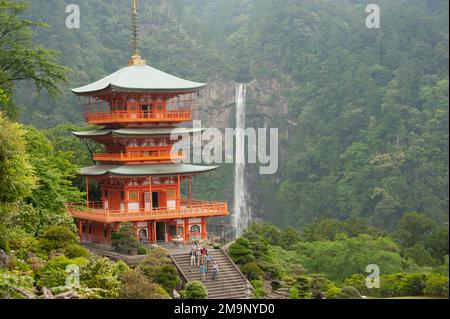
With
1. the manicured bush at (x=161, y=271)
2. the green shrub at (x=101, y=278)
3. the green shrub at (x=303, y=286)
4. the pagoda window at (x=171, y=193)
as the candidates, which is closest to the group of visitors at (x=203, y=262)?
the manicured bush at (x=161, y=271)

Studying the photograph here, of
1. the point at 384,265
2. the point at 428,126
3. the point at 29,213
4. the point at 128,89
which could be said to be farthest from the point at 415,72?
the point at 29,213

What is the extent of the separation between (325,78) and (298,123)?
7004 millimetres

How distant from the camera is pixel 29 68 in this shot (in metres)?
44.0

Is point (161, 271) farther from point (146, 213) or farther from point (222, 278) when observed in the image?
point (146, 213)

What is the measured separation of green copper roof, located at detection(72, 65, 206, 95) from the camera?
37.6 m

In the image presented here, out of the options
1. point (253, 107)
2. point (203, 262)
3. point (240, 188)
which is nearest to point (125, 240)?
point (203, 262)

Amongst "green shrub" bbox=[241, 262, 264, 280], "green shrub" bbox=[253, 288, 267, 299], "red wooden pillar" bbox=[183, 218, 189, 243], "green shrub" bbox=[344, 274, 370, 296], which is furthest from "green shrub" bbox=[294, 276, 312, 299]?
"red wooden pillar" bbox=[183, 218, 189, 243]

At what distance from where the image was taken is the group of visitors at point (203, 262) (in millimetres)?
32906

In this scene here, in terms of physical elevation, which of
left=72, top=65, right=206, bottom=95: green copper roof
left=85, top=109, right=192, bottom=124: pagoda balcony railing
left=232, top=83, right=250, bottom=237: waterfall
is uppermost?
left=72, top=65, right=206, bottom=95: green copper roof

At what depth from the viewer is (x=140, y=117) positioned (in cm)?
3838

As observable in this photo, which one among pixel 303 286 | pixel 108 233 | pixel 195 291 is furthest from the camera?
pixel 108 233

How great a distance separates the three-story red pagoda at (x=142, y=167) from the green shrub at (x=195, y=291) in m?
6.74

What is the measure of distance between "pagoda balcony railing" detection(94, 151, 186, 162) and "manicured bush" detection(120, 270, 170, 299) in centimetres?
1097

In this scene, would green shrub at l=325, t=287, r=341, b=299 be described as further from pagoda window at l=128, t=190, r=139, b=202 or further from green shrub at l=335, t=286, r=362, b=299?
pagoda window at l=128, t=190, r=139, b=202
